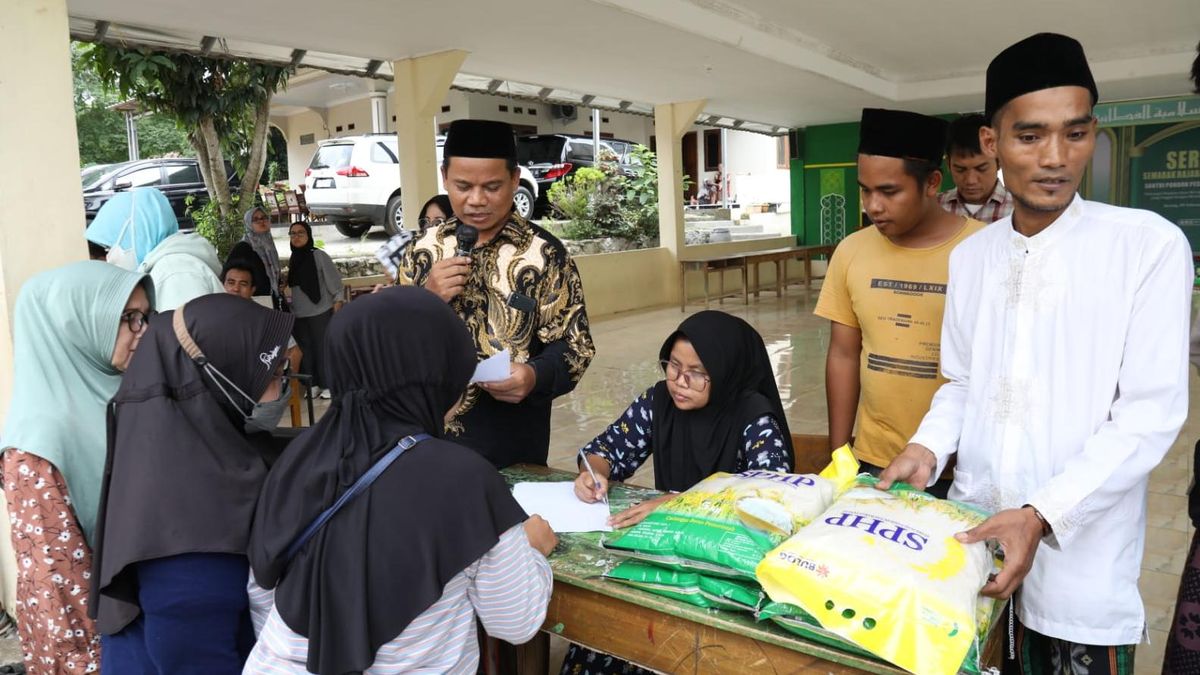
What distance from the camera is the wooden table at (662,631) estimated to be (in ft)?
4.14

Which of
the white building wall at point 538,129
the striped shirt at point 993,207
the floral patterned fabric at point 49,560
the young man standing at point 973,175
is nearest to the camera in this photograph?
the floral patterned fabric at point 49,560

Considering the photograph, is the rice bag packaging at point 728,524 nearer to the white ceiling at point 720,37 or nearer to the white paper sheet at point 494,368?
the white paper sheet at point 494,368

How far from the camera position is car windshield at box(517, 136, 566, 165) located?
1261 cm

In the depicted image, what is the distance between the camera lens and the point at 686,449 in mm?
2152

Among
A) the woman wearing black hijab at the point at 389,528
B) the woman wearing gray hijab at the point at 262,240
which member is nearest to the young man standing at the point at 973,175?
the woman wearing black hijab at the point at 389,528

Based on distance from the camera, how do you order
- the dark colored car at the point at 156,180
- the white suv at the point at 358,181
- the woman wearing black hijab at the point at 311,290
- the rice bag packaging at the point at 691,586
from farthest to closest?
the white suv at the point at 358,181 → the dark colored car at the point at 156,180 → the woman wearing black hijab at the point at 311,290 → the rice bag packaging at the point at 691,586

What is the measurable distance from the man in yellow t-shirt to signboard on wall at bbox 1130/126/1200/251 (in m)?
10.6

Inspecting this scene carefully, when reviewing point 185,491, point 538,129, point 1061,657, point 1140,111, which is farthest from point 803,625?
point 538,129

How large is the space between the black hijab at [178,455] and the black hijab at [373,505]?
111 mm

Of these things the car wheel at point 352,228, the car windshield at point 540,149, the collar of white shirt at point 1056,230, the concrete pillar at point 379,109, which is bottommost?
the collar of white shirt at point 1056,230

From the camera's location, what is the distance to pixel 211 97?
25.3 feet

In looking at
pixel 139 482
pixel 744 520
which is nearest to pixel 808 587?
pixel 744 520

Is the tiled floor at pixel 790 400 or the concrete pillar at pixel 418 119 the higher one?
the concrete pillar at pixel 418 119

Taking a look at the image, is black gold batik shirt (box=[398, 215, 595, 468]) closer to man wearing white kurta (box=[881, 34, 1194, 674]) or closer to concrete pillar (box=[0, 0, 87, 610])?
man wearing white kurta (box=[881, 34, 1194, 674])
